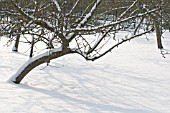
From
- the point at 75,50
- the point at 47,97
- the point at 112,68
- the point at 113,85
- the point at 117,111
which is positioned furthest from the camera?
the point at 112,68

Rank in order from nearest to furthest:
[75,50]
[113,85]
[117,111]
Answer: [117,111]
[75,50]
[113,85]

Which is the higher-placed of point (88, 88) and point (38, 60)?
point (38, 60)

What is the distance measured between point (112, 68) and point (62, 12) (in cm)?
378

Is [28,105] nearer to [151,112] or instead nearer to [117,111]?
[117,111]

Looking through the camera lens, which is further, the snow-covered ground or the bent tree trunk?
the bent tree trunk

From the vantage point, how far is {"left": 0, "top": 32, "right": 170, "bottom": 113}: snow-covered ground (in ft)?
16.0

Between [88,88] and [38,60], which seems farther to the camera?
[88,88]

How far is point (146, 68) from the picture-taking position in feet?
29.7

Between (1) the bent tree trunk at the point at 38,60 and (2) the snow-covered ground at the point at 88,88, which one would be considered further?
(1) the bent tree trunk at the point at 38,60

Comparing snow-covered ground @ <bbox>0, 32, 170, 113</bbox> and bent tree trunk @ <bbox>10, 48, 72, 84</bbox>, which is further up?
bent tree trunk @ <bbox>10, 48, 72, 84</bbox>

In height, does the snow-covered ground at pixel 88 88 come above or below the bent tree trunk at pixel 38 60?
below

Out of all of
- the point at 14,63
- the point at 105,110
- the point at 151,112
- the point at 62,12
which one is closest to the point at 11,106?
the point at 105,110

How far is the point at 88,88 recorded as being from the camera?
620cm

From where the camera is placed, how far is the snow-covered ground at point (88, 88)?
486 cm
